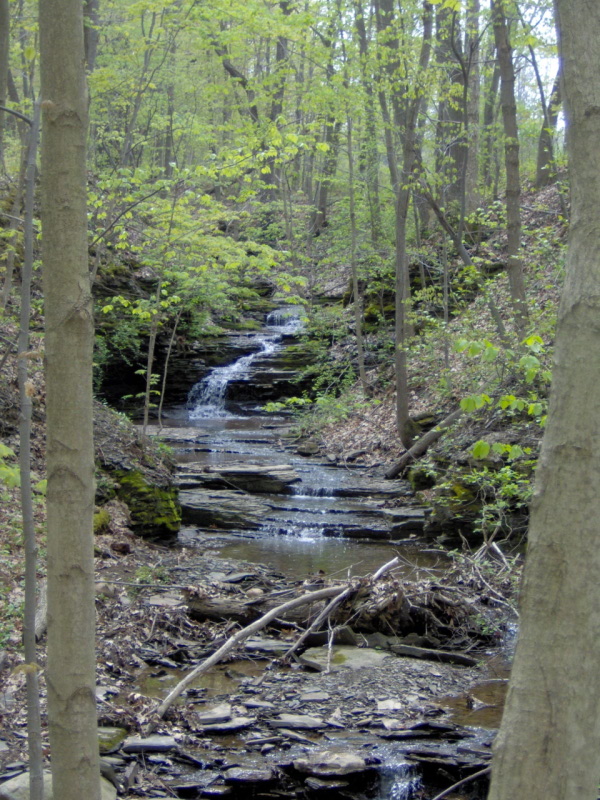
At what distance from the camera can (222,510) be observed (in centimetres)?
1138

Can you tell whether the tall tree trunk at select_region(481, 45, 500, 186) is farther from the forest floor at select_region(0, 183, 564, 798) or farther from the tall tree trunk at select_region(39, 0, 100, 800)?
the tall tree trunk at select_region(39, 0, 100, 800)

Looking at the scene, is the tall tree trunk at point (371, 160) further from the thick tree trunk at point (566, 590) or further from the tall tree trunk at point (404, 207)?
the thick tree trunk at point (566, 590)

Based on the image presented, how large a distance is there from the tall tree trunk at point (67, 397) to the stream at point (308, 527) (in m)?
2.97

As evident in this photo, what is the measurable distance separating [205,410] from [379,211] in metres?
7.01

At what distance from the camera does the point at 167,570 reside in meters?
8.15

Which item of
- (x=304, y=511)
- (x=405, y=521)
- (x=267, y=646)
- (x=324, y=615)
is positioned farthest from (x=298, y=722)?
(x=304, y=511)

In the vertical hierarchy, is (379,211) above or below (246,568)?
above

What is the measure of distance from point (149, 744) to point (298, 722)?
3.49 feet

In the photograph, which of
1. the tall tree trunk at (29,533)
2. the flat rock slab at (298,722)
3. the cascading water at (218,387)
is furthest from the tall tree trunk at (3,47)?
the cascading water at (218,387)

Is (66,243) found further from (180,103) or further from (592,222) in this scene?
(180,103)

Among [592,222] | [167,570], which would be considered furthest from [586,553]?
[167,570]

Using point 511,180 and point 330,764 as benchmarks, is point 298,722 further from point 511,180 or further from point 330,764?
point 511,180

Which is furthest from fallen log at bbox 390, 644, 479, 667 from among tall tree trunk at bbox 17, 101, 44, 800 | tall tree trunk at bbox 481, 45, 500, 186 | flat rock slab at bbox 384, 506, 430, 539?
tall tree trunk at bbox 481, 45, 500, 186

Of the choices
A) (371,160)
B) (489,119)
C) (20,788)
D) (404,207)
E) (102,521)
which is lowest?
(20,788)
